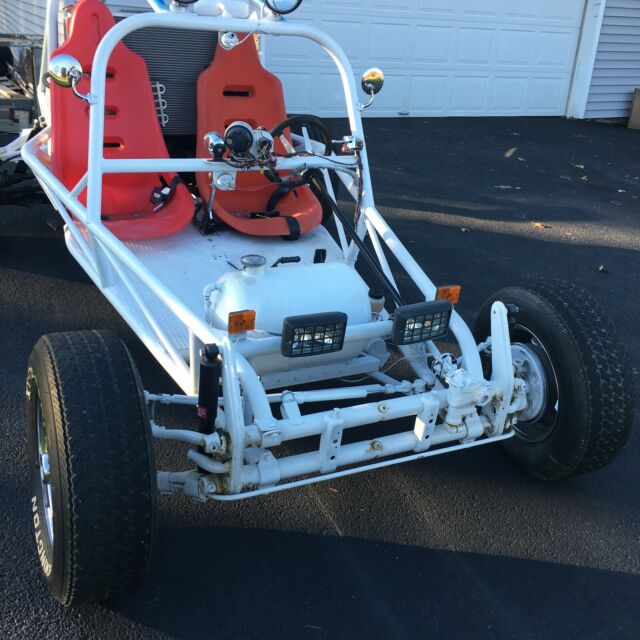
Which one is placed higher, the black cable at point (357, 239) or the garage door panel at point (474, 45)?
the garage door panel at point (474, 45)

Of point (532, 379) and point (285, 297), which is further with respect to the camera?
point (532, 379)

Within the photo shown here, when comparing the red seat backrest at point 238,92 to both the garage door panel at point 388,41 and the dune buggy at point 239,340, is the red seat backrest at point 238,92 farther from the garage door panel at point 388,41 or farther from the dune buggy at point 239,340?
the garage door panel at point 388,41

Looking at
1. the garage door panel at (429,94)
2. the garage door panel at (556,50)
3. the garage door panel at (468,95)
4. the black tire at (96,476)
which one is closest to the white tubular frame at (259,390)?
the black tire at (96,476)

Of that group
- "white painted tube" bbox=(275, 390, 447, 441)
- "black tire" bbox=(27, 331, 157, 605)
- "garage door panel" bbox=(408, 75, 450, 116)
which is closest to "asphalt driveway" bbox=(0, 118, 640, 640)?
"black tire" bbox=(27, 331, 157, 605)

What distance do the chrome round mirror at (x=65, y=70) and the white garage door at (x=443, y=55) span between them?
275 inches

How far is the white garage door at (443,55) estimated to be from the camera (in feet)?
33.0

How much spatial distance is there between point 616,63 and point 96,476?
12.9 m

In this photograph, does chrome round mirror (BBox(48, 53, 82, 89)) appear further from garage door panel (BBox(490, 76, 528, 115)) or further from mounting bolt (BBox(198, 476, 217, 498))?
garage door panel (BBox(490, 76, 528, 115))

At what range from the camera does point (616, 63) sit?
40.9 feet

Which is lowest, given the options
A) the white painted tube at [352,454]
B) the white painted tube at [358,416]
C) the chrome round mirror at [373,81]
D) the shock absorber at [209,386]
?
the white painted tube at [352,454]

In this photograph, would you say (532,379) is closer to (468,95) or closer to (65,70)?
(65,70)

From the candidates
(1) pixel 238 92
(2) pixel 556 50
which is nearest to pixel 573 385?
(1) pixel 238 92

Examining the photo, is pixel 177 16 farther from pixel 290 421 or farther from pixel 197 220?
pixel 290 421

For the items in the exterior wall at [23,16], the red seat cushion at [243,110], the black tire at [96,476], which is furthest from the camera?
the exterior wall at [23,16]
